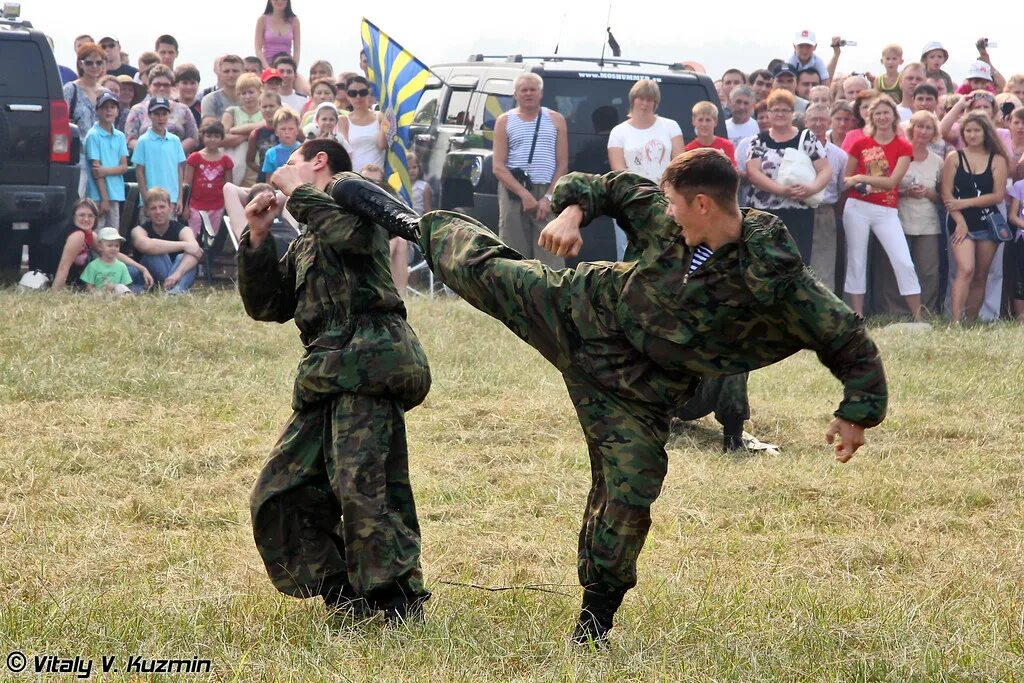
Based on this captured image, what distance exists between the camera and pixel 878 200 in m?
13.0

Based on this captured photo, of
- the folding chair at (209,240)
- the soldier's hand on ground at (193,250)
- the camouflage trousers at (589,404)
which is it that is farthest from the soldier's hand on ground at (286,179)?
the folding chair at (209,240)

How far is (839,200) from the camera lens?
43.2ft

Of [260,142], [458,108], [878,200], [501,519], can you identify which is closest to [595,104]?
[458,108]

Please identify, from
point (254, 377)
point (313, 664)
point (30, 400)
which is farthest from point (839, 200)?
point (313, 664)

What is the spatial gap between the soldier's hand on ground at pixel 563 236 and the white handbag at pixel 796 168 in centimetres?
836

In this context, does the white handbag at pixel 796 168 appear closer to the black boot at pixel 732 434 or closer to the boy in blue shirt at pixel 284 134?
the boy in blue shirt at pixel 284 134

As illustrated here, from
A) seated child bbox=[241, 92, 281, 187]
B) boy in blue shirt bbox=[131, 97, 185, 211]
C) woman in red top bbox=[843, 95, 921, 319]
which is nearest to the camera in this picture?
woman in red top bbox=[843, 95, 921, 319]

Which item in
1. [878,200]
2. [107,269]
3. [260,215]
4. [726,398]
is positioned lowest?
[107,269]

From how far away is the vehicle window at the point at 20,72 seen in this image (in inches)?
488

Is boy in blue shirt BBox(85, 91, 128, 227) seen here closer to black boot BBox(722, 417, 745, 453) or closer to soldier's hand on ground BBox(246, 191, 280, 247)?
black boot BBox(722, 417, 745, 453)

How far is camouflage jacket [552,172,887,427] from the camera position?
14.0 ft

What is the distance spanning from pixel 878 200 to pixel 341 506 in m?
9.43

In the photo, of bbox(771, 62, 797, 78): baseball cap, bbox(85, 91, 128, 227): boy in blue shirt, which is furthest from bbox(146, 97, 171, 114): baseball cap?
bbox(771, 62, 797, 78): baseball cap

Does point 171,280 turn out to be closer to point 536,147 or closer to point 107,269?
point 107,269
